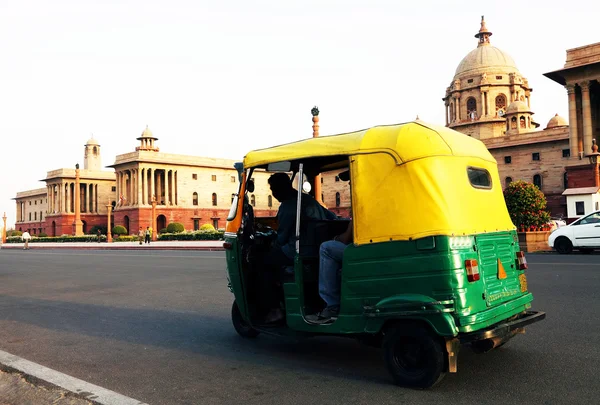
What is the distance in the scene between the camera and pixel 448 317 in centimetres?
408

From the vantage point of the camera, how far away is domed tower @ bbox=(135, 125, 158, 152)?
90.3 m

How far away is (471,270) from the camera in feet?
13.9

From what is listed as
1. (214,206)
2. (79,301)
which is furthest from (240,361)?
(214,206)

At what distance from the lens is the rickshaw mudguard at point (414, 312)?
4.09m

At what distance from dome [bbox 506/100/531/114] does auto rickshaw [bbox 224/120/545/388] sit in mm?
73064

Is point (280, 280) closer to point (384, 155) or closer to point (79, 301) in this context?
point (384, 155)

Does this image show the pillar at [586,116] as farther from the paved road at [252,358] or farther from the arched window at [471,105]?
the paved road at [252,358]

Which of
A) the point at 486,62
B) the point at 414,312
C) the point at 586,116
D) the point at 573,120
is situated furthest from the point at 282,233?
the point at 486,62

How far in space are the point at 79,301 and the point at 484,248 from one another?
26.4 ft

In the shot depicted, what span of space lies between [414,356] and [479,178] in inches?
69.1

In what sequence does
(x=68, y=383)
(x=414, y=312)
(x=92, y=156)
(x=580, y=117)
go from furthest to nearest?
(x=92, y=156) < (x=580, y=117) < (x=68, y=383) < (x=414, y=312)

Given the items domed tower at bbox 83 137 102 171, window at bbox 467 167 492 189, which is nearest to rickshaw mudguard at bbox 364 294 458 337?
window at bbox 467 167 492 189

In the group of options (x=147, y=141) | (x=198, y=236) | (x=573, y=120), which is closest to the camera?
(x=573, y=120)

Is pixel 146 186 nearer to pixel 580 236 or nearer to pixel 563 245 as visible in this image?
pixel 563 245
